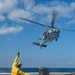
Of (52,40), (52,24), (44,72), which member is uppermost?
(52,24)

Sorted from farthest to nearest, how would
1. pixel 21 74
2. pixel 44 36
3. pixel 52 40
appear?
pixel 44 36 < pixel 52 40 < pixel 21 74

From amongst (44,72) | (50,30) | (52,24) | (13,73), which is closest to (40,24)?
(52,24)

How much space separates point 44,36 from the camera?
49.9 m

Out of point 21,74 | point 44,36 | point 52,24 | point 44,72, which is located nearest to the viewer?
point 21,74

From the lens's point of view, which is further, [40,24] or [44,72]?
[40,24]

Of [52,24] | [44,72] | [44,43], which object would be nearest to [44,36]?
[44,43]

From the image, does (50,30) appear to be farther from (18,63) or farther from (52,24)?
(18,63)

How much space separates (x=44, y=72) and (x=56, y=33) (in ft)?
89.3

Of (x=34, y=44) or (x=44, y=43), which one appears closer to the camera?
(x=44, y=43)

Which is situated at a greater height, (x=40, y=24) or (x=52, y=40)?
(x=40, y=24)

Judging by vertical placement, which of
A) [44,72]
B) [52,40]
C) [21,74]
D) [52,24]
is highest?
[52,24]

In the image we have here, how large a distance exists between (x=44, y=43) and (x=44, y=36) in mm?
1372

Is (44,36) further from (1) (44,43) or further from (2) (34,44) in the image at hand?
(2) (34,44)

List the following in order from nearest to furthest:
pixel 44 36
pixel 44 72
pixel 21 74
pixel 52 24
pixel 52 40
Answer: pixel 21 74 < pixel 44 72 < pixel 52 40 < pixel 44 36 < pixel 52 24
